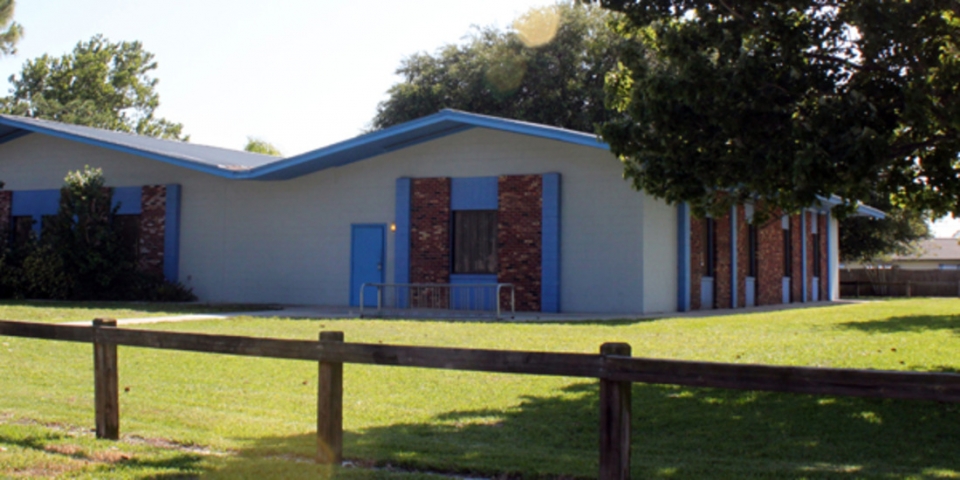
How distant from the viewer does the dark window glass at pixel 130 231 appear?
27078mm

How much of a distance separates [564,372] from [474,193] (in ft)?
57.4

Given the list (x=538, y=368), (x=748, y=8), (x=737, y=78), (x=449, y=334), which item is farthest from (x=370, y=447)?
(x=449, y=334)

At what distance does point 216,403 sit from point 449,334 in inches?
270

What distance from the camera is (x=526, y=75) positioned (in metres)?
43.5

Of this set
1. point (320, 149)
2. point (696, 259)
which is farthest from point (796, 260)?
point (320, 149)

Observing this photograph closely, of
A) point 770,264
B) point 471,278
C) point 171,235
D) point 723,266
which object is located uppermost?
point 171,235

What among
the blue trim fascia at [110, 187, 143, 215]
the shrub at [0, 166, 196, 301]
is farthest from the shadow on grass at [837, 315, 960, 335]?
the blue trim fascia at [110, 187, 143, 215]

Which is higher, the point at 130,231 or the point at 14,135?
the point at 14,135

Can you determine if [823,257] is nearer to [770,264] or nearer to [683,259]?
[770,264]

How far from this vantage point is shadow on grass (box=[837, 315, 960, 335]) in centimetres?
1677

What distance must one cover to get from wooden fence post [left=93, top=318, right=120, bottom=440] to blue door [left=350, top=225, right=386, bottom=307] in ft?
54.3

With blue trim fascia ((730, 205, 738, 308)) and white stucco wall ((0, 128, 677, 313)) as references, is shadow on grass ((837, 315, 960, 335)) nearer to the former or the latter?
white stucco wall ((0, 128, 677, 313))

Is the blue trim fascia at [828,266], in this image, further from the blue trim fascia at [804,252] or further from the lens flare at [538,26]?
the lens flare at [538,26]

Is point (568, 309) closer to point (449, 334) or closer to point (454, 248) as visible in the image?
point (454, 248)
